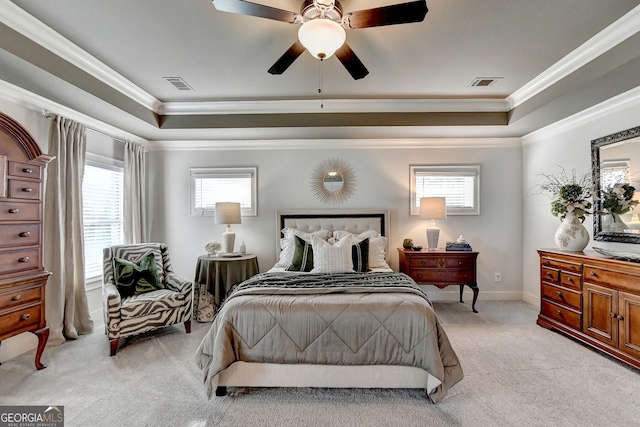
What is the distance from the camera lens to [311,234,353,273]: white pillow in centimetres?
345

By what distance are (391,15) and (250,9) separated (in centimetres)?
87

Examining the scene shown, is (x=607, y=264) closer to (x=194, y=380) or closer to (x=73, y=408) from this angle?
(x=194, y=380)

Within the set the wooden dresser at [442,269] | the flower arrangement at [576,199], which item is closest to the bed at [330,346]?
the wooden dresser at [442,269]

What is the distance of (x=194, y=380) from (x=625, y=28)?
450cm

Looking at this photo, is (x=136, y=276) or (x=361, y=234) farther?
(x=361, y=234)

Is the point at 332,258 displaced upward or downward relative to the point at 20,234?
downward

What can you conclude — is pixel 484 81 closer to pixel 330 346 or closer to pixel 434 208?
pixel 434 208

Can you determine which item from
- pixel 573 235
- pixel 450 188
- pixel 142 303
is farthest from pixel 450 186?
pixel 142 303

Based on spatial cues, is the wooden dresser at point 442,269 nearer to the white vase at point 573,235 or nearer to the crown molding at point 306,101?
the white vase at point 573,235

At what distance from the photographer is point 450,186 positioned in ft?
15.8

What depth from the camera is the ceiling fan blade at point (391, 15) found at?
1.75 meters

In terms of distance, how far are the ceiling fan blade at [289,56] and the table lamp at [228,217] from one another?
7.84ft

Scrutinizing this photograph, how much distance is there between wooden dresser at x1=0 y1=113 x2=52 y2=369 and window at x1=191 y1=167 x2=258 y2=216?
2187mm

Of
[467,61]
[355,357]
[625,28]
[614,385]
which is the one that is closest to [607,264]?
[614,385]
